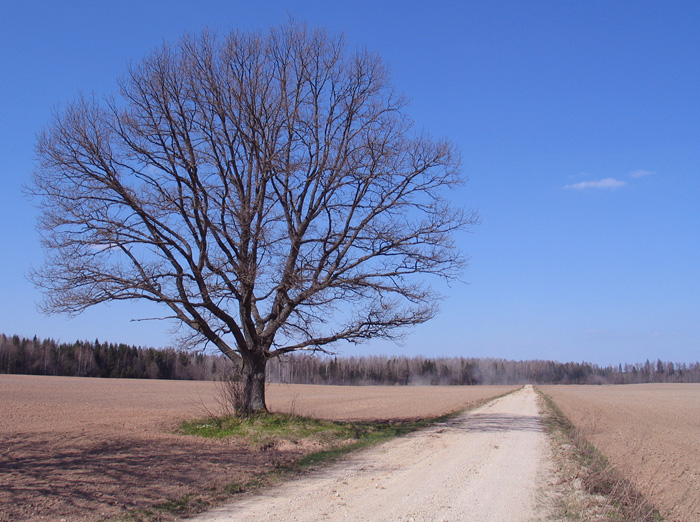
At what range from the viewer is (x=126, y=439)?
1251cm

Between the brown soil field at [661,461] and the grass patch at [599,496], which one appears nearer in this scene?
the grass patch at [599,496]

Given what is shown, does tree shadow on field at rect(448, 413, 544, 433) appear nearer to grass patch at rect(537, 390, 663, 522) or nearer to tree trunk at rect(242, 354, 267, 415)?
grass patch at rect(537, 390, 663, 522)

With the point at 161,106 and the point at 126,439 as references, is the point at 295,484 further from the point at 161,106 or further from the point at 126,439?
the point at 161,106

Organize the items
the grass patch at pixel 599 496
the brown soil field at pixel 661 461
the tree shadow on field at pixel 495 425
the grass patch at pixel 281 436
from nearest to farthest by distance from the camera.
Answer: the grass patch at pixel 599 496, the grass patch at pixel 281 436, the brown soil field at pixel 661 461, the tree shadow on field at pixel 495 425

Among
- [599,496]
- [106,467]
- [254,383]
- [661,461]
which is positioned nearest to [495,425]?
[661,461]

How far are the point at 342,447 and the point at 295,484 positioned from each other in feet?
15.4

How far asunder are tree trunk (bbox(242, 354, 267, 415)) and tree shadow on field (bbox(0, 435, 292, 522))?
2768 millimetres

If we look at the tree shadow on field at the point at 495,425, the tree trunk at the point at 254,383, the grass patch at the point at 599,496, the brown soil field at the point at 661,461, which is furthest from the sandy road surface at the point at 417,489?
the tree shadow on field at the point at 495,425

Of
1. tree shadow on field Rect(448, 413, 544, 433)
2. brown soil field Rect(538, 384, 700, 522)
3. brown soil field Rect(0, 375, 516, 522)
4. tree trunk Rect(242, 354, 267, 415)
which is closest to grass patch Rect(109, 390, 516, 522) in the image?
brown soil field Rect(0, 375, 516, 522)

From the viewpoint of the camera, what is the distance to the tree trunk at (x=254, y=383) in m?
16.1

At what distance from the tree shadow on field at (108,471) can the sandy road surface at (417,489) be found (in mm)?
1384

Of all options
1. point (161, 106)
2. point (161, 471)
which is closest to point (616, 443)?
point (161, 471)

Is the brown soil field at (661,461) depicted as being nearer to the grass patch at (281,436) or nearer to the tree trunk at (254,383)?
the grass patch at (281,436)

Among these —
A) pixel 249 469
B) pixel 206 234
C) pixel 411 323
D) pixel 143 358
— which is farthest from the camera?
pixel 143 358
